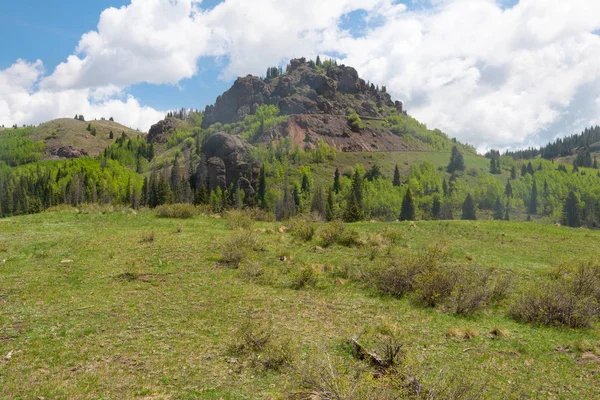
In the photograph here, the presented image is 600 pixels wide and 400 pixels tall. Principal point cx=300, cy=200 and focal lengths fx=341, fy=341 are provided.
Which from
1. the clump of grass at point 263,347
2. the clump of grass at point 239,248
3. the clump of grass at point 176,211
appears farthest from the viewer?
the clump of grass at point 176,211

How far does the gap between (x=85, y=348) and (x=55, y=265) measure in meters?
9.21

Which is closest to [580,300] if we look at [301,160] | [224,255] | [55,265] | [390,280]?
[390,280]

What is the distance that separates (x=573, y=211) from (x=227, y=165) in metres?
141

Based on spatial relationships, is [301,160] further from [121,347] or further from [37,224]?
[121,347]

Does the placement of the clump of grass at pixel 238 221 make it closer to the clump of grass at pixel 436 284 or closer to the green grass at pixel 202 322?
the green grass at pixel 202 322

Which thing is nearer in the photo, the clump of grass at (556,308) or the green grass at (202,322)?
the green grass at (202,322)

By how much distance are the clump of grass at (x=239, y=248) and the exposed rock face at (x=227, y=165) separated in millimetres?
128598

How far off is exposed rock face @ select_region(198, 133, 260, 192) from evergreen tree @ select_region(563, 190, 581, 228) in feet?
417

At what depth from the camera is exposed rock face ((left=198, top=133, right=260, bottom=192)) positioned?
151 meters

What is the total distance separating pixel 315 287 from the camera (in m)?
16.3

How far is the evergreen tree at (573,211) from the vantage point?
426 feet

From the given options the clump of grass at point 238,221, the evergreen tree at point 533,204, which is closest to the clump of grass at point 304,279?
the clump of grass at point 238,221

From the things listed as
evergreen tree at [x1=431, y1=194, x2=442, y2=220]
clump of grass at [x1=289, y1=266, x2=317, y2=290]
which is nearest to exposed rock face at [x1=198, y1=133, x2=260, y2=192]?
evergreen tree at [x1=431, y1=194, x2=442, y2=220]

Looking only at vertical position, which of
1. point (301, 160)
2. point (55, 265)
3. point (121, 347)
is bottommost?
point (121, 347)
